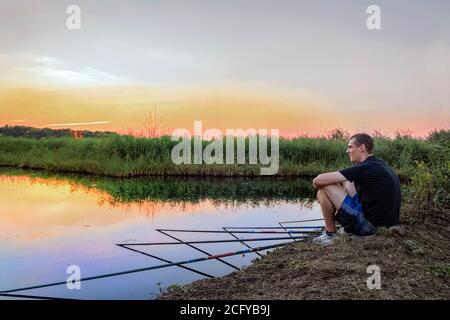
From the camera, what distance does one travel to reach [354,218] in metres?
4.17

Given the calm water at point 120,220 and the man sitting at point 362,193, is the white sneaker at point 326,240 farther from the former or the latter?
the calm water at point 120,220

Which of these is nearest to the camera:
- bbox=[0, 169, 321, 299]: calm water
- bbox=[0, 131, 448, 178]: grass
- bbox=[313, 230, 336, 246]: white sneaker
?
bbox=[313, 230, 336, 246]: white sneaker

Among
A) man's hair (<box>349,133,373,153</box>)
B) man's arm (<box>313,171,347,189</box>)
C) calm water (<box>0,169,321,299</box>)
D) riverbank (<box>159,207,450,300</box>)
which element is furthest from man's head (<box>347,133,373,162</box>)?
calm water (<box>0,169,321,299</box>)

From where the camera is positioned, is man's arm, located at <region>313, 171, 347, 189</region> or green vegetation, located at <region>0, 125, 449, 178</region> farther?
green vegetation, located at <region>0, 125, 449, 178</region>

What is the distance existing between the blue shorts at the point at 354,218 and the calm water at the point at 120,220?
141 cm

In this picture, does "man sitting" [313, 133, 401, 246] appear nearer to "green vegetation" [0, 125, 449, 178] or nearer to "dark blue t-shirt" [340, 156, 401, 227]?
"dark blue t-shirt" [340, 156, 401, 227]

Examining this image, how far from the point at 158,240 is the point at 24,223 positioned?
2685 mm

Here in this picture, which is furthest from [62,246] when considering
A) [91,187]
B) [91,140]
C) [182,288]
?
[91,140]

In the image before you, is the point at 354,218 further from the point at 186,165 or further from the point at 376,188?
the point at 186,165

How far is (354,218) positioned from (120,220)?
4902 mm

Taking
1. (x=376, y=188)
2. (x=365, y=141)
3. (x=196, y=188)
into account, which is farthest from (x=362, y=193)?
(x=196, y=188)

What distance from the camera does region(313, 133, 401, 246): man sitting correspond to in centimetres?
403
